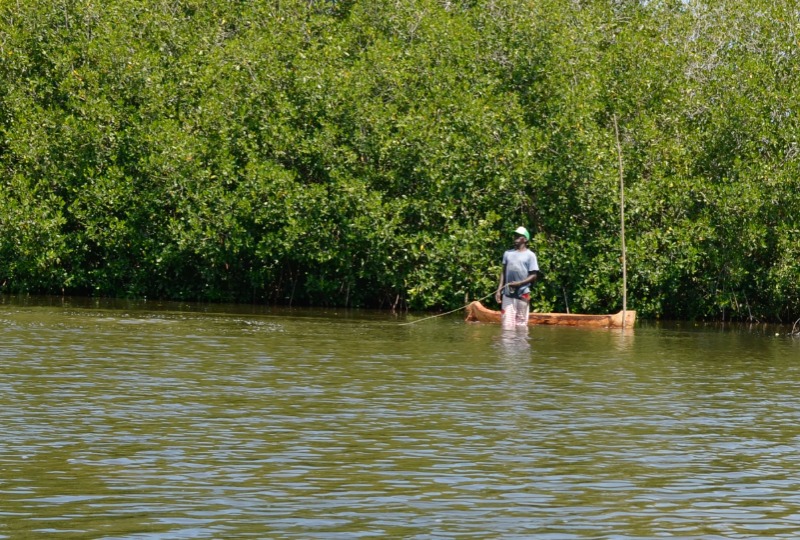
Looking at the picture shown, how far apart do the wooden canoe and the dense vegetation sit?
292 centimetres

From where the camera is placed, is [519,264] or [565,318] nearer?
[519,264]

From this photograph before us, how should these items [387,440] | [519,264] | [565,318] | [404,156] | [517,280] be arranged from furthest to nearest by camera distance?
1. [404,156]
2. [565,318]
3. [517,280]
4. [519,264]
5. [387,440]

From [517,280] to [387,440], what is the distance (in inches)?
487

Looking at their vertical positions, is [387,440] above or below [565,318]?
below

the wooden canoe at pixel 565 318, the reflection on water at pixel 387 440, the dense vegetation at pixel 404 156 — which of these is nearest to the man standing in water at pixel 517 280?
the wooden canoe at pixel 565 318

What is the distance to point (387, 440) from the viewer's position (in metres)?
11.1

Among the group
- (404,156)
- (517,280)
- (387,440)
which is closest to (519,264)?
(517,280)

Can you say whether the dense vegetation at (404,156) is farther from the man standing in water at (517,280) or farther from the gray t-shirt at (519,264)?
the gray t-shirt at (519,264)

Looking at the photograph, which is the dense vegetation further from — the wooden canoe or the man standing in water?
the man standing in water

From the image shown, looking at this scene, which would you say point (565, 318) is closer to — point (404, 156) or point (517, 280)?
point (517, 280)

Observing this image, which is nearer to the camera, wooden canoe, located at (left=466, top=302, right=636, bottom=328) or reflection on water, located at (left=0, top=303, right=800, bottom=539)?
reflection on water, located at (left=0, top=303, right=800, bottom=539)

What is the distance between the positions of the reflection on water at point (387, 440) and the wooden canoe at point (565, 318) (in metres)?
4.53

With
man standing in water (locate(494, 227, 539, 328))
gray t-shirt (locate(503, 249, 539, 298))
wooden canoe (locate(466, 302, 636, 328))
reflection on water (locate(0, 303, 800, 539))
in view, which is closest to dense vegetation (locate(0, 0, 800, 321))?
wooden canoe (locate(466, 302, 636, 328))

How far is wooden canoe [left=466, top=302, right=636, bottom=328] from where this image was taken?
2475 centimetres
